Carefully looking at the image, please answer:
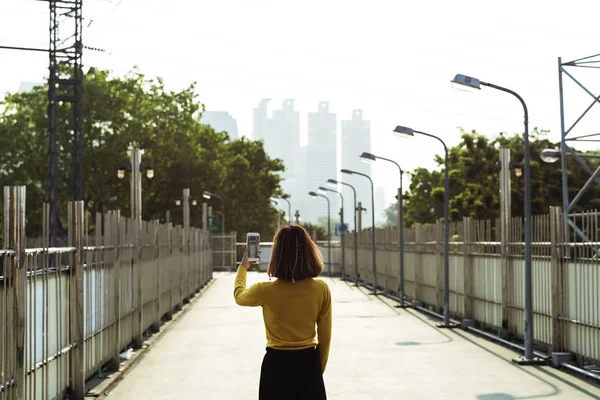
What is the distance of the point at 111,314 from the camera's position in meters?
14.7

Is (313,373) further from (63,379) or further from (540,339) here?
(540,339)

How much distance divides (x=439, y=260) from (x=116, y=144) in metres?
43.5

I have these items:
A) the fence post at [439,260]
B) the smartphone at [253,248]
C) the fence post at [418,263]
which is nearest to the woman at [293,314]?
the smartphone at [253,248]

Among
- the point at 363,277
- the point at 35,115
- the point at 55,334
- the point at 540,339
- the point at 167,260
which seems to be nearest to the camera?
the point at 55,334

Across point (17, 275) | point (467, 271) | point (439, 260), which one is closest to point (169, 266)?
point (439, 260)

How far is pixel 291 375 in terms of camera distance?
20.8ft

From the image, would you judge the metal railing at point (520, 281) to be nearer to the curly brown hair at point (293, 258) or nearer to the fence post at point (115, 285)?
the fence post at point (115, 285)

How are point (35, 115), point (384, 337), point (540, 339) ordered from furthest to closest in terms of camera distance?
point (35, 115) < point (384, 337) < point (540, 339)

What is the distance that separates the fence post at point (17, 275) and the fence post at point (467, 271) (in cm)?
1467

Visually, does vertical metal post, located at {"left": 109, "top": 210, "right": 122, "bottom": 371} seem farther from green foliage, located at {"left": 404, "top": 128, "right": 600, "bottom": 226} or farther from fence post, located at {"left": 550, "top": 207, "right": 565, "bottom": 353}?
green foliage, located at {"left": 404, "top": 128, "right": 600, "bottom": 226}

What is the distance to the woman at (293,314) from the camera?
6230 millimetres

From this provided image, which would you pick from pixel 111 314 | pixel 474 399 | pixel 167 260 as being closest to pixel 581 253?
pixel 474 399

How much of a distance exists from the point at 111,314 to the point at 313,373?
8.75m

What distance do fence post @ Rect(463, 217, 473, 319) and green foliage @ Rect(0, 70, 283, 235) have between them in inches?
1701
